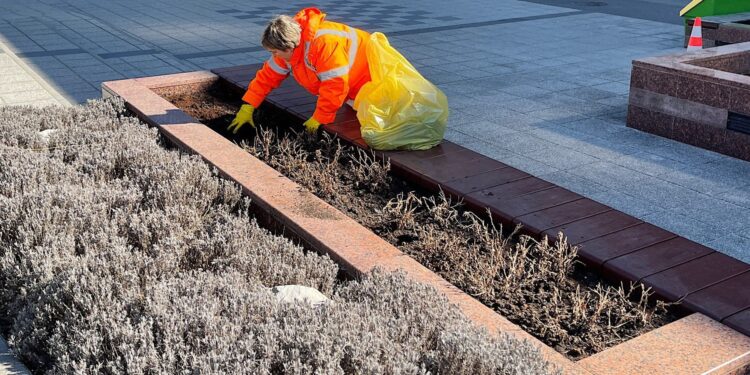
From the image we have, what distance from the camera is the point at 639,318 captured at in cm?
339

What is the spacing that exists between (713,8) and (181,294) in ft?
30.1

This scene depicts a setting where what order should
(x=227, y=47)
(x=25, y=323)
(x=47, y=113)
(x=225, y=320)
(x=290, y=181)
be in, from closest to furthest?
(x=225, y=320) → (x=25, y=323) → (x=290, y=181) → (x=47, y=113) → (x=227, y=47)

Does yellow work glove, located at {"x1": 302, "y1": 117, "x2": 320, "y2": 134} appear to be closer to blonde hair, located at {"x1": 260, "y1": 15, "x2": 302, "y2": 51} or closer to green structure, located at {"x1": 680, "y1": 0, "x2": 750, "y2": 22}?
blonde hair, located at {"x1": 260, "y1": 15, "x2": 302, "y2": 51}

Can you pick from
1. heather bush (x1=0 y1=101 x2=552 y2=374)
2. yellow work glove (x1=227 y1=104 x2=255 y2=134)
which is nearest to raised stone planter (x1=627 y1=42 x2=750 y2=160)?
yellow work glove (x1=227 y1=104 x2=255 y2=134)

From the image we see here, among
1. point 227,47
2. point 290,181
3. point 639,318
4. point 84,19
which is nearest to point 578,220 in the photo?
point 639,318

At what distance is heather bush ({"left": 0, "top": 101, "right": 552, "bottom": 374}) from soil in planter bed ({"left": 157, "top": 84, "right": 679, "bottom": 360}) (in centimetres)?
52

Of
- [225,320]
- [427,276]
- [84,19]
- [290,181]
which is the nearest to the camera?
[225,320]

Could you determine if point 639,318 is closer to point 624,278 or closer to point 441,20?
point 624,278

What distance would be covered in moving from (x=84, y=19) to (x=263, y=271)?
395 inches

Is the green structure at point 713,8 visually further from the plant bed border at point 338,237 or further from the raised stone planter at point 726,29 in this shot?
the plant bed border at point 338,237

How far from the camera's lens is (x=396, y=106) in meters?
5.49

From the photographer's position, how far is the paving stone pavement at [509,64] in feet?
17.9

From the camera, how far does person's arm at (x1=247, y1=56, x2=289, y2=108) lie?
19.7 ft

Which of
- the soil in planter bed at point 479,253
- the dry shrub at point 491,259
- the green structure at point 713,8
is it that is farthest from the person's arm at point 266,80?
the green structure at point 713,8
